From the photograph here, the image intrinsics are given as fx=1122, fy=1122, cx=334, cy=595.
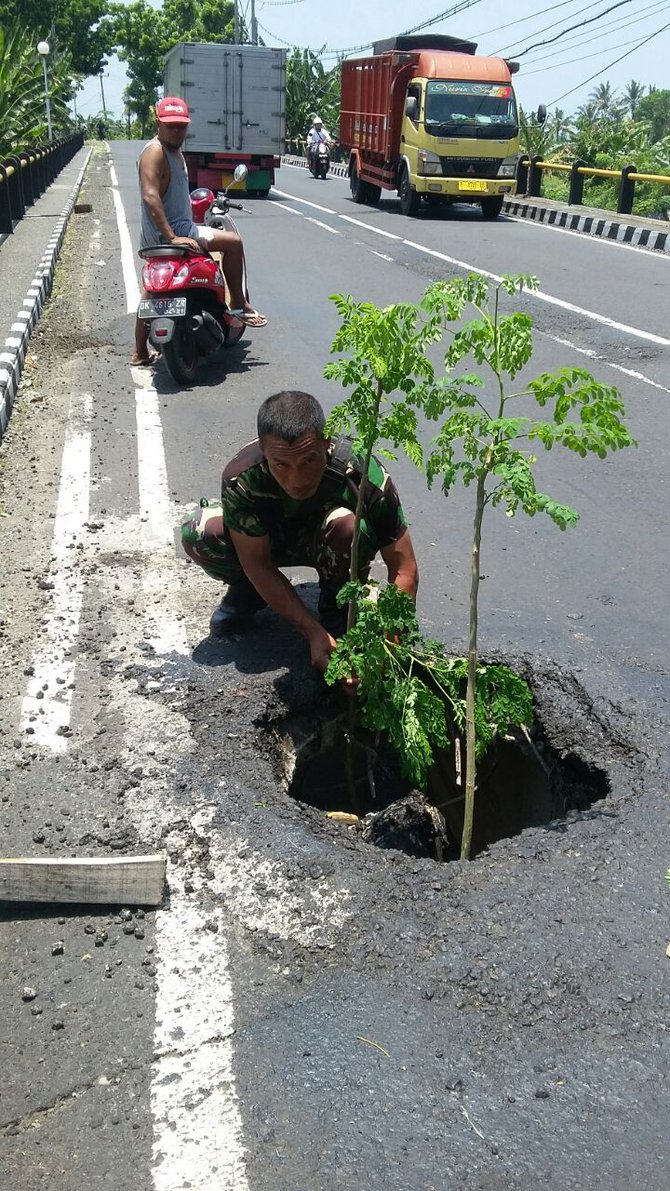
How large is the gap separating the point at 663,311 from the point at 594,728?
8.39 metres

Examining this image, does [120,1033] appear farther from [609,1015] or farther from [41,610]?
[41,610]

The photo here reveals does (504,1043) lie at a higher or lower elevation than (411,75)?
lower

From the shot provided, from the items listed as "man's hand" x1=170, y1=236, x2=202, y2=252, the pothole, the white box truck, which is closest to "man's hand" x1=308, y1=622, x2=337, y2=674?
the pothole

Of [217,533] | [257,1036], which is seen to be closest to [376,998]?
[257,1036]

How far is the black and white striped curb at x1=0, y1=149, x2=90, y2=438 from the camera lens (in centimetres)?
752

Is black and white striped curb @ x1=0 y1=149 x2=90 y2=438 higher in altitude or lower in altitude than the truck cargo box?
lower

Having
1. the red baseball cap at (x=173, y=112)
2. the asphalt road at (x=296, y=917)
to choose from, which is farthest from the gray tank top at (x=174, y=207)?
the asphalt road at (x=296, y=917)

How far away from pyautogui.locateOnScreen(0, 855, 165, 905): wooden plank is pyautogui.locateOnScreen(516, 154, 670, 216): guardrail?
59.1 feet

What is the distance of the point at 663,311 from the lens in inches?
438

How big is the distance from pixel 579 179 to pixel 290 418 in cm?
2227

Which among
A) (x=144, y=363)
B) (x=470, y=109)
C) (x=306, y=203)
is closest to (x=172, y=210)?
(x=144, y=363)

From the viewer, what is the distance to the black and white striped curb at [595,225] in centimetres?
1806

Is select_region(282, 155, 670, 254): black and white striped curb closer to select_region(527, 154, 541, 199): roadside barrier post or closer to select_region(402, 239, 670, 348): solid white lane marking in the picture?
select_region(527, 154, 541, 199): roadside barrier post

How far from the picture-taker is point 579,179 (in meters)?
23.5
